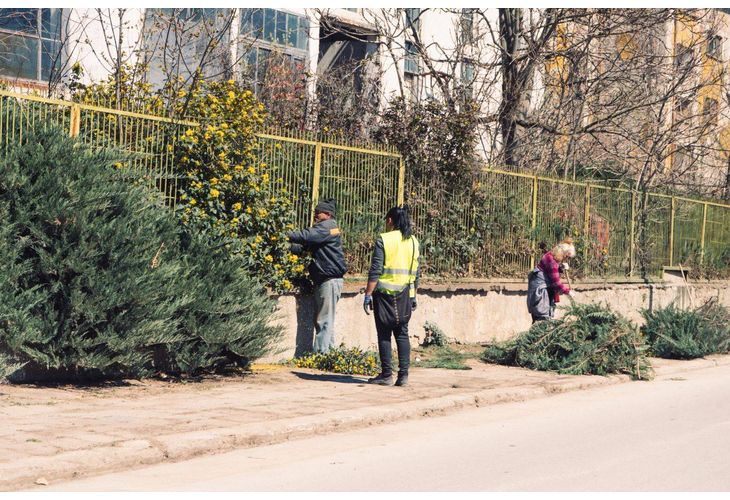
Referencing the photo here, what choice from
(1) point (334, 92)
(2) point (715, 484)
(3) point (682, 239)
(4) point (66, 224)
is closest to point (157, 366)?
(4) point (66, 224)

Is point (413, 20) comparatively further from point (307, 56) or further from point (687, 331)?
point (687, 331)

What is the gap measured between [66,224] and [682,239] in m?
18.0

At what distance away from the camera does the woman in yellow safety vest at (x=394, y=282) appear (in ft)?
38.3

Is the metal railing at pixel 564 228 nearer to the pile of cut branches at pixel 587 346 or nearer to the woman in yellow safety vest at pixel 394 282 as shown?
the pile of cut branches at pixel 587 346

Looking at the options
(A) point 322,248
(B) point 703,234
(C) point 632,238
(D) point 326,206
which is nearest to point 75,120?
(D) point 326,206

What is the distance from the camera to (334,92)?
22.6 metres

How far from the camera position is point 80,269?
34.1ft

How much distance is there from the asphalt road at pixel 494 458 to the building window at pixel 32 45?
13.3 metres

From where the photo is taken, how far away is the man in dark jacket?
44.3 feet

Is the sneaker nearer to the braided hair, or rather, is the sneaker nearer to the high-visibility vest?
the high-visibility vest

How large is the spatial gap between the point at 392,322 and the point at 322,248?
221 cm

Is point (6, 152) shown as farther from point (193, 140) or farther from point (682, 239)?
point (682, 239)

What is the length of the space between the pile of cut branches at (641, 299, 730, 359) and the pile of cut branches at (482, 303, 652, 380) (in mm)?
2427

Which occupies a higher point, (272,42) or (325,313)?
(272,42)
